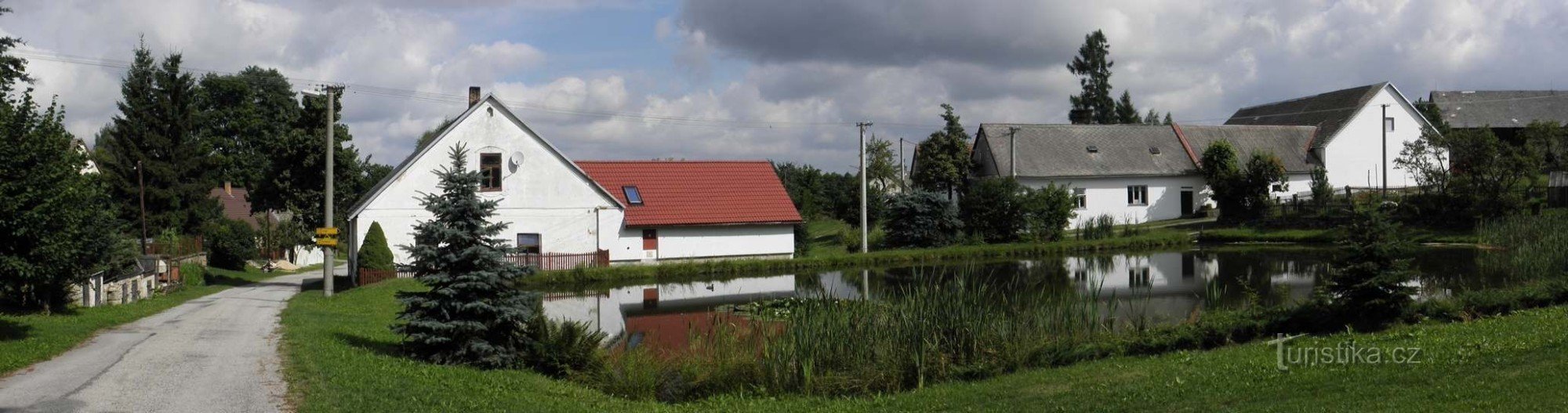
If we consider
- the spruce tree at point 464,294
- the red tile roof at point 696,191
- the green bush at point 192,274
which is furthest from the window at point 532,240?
the spruce tree at point 464,294

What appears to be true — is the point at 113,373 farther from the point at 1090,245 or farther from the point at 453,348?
the point at 1090,245

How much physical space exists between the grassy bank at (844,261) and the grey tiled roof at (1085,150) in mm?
6220

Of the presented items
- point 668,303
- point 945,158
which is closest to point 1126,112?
point 945,158

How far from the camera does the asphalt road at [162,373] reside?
10094mm

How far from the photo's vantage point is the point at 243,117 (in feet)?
195

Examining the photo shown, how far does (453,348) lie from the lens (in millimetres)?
13305

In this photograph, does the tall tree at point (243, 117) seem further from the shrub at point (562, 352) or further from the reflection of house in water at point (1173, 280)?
the shrub at point (562, 352)

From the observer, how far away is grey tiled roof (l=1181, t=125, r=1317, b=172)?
49.7 metres

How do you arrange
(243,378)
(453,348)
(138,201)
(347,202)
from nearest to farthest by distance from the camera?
(243,378), (453,348), (138,201), (347,202)

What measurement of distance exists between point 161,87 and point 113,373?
3625 centimetres

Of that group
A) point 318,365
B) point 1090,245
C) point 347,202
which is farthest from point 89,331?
point 347,202

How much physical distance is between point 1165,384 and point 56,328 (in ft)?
49.6

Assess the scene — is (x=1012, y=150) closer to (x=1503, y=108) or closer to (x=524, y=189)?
(x=524, y=189)

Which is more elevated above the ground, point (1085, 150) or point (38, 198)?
point (1085, 150)
